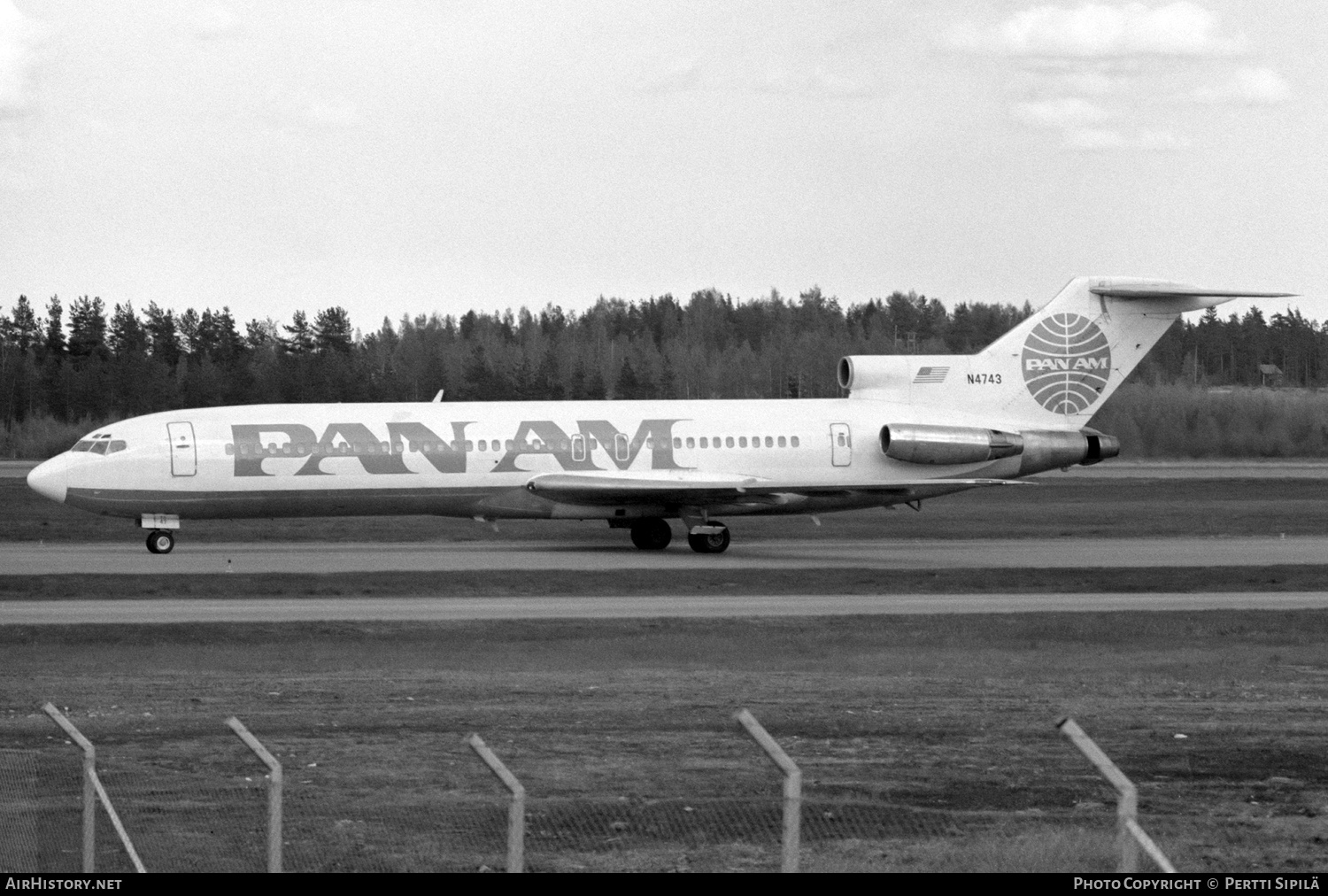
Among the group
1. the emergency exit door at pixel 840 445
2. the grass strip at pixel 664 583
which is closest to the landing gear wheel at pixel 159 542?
the grass strip at pixel 664 583

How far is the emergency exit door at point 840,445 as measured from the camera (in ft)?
136

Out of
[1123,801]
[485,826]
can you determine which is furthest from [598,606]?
[1123,801]

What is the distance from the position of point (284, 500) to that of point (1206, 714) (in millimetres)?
24891

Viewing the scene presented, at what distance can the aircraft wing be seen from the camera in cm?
3897

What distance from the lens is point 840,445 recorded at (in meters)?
41.5

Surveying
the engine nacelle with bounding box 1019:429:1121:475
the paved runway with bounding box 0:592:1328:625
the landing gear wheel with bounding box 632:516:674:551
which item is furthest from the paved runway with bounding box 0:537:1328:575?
the paved runway with bounding box 0:592:1328:625

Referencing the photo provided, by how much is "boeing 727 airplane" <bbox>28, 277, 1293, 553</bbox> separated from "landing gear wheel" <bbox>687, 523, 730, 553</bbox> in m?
0.04

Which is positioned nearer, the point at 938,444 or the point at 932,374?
the point at 938,444

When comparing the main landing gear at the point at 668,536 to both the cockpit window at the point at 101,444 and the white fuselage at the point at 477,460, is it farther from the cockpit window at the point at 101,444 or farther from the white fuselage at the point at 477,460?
the cockpit window at the point at 101,444

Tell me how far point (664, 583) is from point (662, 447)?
8.01 m

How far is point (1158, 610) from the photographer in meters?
29.0

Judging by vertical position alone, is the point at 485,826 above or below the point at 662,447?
below

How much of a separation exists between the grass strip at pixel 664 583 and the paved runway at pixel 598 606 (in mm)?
942

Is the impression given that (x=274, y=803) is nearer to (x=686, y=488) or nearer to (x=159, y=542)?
(x=686, y=488)
